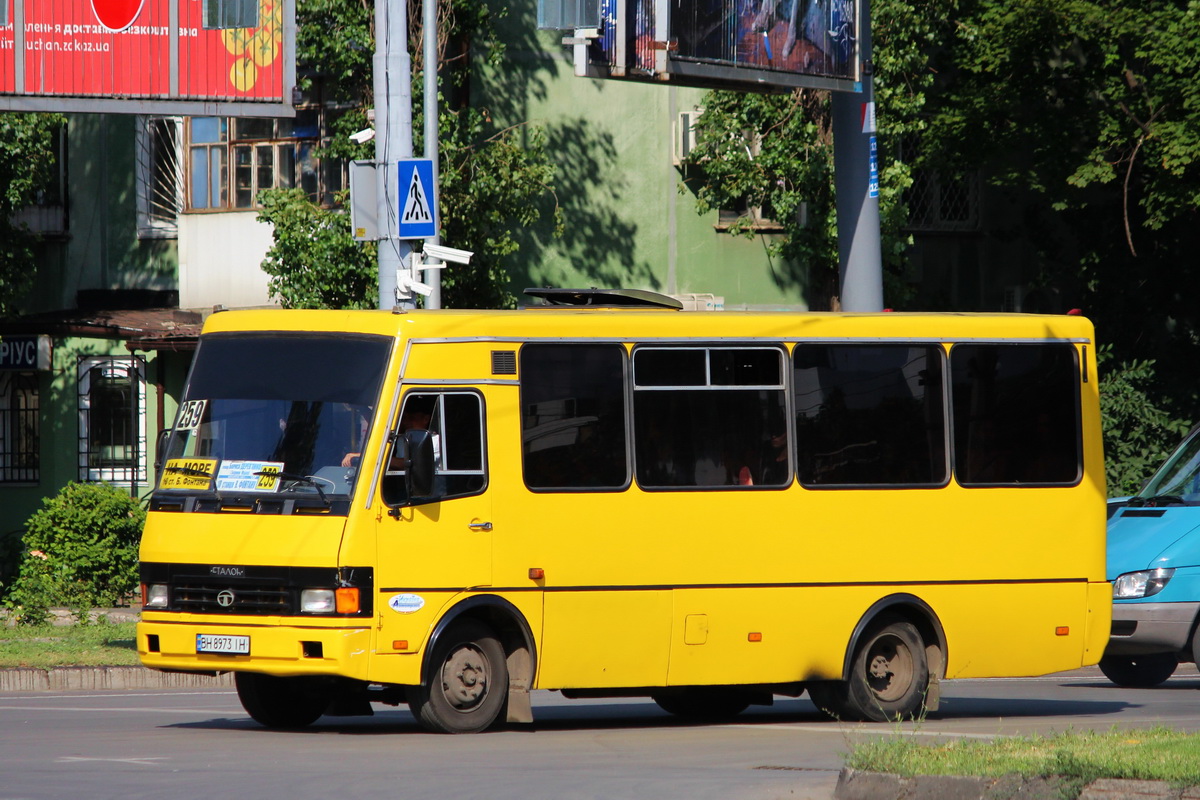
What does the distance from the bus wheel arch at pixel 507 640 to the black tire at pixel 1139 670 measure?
6.99 metres

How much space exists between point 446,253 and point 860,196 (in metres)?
3.92

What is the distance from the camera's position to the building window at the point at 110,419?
91.9 feet

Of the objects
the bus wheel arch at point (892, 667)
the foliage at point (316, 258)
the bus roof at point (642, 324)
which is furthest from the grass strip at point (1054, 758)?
the foliage at point (316, 258)

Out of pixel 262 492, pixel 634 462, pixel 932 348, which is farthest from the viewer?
pixel 932 348

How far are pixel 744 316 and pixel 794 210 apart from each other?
13.0 metres

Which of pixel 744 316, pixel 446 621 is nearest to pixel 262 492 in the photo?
pixel 446 621

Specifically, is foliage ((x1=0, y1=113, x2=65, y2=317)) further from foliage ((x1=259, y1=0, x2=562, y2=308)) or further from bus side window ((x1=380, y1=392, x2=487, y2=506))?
bus side window ((x1=380, y1=392, x2=487, y2=506))

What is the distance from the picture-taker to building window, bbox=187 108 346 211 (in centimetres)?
2650

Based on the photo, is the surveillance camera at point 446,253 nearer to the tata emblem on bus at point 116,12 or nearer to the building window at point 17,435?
the tata emblem on bus at point 116,12

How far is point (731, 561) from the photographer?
1277 cm

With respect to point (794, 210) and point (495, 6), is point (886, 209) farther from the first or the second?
point (495, 6)

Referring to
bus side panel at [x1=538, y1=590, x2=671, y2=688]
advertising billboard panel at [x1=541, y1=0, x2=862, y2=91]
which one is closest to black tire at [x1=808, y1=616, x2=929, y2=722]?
bus side panel at [x1=538, y1=590, x2=671, y2=688]

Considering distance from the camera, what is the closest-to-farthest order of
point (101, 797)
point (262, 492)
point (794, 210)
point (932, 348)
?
point (101, 797) < point (262, 492) < point (932, 348) < point (794, 210)

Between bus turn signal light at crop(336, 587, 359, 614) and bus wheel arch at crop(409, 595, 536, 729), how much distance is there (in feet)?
2.07
